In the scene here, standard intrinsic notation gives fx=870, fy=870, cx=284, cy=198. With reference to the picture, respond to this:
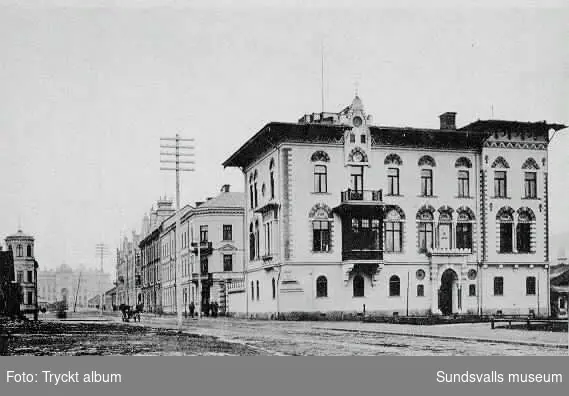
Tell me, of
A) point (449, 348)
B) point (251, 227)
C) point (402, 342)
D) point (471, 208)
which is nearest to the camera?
point (449, 348)

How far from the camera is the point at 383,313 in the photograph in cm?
4559

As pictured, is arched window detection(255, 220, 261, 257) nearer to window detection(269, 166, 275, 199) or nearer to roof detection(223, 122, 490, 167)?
window detection(269, 166, 275, 199)

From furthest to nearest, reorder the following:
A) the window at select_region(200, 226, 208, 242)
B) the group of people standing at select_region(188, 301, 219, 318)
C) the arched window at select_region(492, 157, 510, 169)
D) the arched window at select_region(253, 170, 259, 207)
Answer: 1. the window at select_region(200, 226, 208, 242)
2. the group of people standing at select_region(188, 301, 219, 318)
3. the arched window at select_region(253, 170, 259, 207)
4. the arched window at select_region(492, 157, 510, 169)

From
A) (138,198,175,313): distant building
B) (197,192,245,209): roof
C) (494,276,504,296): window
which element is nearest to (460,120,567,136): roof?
(494,276,504,296): window

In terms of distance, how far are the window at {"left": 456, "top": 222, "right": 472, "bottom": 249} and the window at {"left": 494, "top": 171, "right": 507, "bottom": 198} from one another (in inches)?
89.9

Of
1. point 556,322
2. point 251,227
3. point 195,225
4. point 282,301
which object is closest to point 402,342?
point 556,322

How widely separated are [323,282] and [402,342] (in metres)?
22.2

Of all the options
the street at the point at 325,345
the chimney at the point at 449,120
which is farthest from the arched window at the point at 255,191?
the street at the point at 325,345

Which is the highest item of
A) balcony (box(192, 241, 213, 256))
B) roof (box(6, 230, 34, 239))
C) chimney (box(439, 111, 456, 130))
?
chimney (box(439, 111, 456, 130))

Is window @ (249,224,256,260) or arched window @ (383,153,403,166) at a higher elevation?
arched window @ (383,153,403,166)

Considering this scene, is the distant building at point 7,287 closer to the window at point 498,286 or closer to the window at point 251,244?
the window at point 251,244

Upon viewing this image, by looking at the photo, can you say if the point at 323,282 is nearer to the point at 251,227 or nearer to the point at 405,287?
the point at 405,287

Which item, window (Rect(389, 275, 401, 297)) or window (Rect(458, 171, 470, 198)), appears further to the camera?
window (Rect(458, 171, 470, 198))

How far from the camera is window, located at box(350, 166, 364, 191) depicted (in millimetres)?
45469
